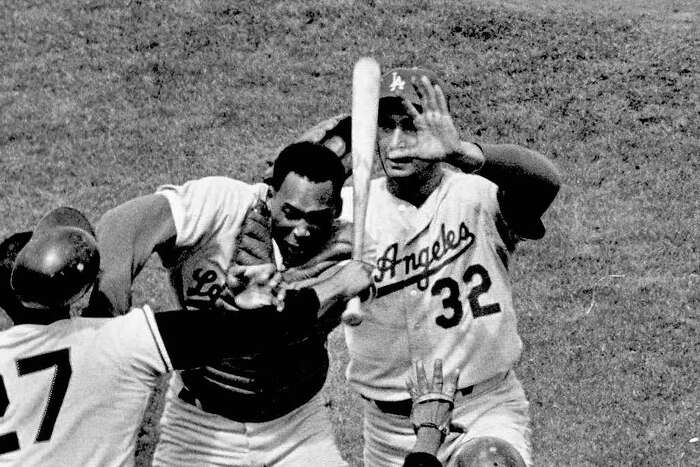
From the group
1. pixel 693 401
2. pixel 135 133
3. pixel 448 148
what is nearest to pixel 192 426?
pixel 448 148

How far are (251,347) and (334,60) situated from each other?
8179mm

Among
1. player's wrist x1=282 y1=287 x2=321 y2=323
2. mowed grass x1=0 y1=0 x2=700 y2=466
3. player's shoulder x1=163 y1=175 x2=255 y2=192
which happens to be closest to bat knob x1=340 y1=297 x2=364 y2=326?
player's wrist x1=282 y1=287 x2=321 y2=323

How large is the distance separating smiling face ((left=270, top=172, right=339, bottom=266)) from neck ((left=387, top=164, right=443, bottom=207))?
0.50m

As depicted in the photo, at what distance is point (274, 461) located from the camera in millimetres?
4117

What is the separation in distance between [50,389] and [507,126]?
297 inches

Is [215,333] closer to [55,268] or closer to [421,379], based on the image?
[55,268]

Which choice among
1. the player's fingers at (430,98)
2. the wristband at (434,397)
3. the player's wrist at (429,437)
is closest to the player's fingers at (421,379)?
the wristband at (434,397)

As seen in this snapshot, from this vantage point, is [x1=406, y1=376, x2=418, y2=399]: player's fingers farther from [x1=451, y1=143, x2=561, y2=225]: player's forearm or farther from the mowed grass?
the mowed grass

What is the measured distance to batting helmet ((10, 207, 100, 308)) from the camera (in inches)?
116

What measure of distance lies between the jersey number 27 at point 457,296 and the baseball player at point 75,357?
131 cm

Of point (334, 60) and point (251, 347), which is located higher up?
point (251, 347)

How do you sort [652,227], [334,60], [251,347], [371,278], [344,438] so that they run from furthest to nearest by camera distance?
[334,60] → [652,227] → [344,438] → [371,278] → [251,347]

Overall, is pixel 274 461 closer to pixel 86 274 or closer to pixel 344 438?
pixel 86 274

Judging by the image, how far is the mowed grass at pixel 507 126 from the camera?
6793 mm
